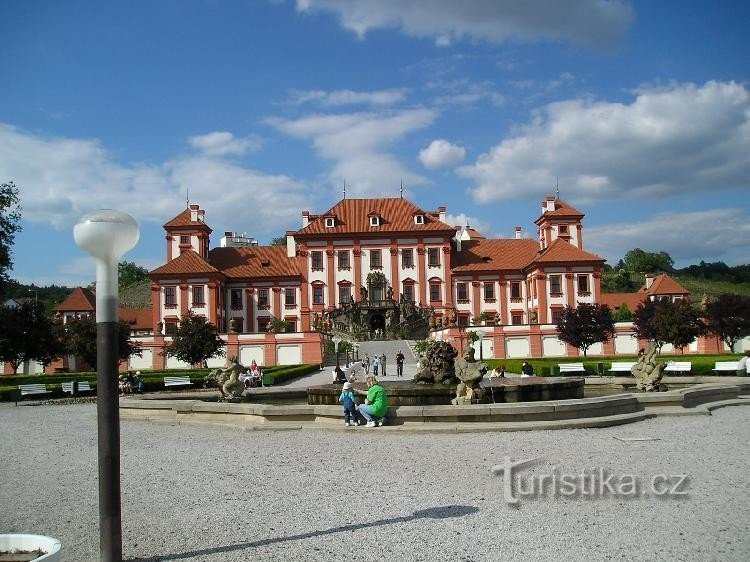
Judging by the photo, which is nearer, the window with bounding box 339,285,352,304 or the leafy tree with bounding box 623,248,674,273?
the window with bounding box 339,285,352,304

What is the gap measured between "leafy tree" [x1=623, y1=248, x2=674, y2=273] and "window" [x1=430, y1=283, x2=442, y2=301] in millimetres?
79346

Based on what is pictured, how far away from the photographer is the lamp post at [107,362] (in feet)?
19.3

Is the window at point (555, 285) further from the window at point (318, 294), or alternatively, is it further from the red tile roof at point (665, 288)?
the window at point (318, 294)

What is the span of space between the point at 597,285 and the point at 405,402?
49.2 m

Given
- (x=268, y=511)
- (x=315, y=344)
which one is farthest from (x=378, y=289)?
(x=268, y=511)

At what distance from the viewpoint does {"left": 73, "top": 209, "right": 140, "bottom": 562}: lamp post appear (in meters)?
5.88

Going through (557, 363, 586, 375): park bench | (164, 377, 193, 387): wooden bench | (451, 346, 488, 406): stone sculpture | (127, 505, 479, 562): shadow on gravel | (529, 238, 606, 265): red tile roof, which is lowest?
(127, 505, 479, 562): shadow on gravel

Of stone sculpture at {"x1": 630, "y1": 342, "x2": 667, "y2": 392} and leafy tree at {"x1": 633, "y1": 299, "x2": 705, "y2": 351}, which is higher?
leafy tree at {"x1": 633, "y1": 299, "x2": 705, "y2": 351}

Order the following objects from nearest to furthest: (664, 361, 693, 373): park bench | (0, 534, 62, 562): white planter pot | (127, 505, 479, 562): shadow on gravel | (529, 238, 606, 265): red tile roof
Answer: (0, 534, 62, 562): white planter pot, (127, 505, 479, 562): shadow on gravel, (664, 361, 693, 373): park bench, (529, 238, 606, 265): red tile roof

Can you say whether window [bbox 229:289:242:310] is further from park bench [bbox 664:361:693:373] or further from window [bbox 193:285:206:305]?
park bench [bbox 664:361:693:373]

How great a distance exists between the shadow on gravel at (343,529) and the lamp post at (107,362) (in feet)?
2.56

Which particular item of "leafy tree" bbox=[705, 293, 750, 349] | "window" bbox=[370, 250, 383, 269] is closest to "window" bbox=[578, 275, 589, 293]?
"leafy tree" bbox=[705, 293, 750, 349]

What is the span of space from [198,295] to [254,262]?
7.44 m

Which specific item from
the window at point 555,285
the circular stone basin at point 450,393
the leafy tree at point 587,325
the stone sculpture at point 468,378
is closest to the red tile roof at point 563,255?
the window at point 555,285
